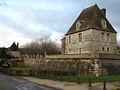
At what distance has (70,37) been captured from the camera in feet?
147

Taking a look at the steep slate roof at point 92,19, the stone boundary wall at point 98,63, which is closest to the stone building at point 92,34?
the steep slate roof at point 92,19

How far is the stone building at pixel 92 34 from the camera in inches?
1501

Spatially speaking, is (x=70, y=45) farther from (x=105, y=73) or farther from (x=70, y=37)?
(x=105, y=73)

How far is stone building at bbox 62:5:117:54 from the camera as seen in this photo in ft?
125

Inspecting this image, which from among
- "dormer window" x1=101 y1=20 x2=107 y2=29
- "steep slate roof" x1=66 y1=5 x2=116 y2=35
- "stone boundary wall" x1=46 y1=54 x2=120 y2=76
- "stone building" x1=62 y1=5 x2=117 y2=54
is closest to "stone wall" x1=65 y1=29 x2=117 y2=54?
"stone building" x1=62 y1=5 x2=117 y2=54

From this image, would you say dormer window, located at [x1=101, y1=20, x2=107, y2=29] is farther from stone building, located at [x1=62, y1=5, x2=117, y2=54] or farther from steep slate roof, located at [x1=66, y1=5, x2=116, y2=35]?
steep slate roof, located at [x1=66, y1=5, x2=116, y2=35]

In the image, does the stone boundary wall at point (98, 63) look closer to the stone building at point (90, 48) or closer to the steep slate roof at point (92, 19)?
the stone building at point (90, 48)

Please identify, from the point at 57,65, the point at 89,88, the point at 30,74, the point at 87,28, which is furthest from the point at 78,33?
the point at 89,88

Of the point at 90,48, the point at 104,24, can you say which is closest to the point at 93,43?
the point at 90,48

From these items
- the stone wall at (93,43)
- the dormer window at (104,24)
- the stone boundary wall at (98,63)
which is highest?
the dormer window at (104,24)

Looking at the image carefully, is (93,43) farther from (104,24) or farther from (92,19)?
(104,24)

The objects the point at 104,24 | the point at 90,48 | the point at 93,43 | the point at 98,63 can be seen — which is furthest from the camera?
the point at 104,24

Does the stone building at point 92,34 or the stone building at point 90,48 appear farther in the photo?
the stone building at point 92,34

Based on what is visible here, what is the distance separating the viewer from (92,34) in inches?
1486
